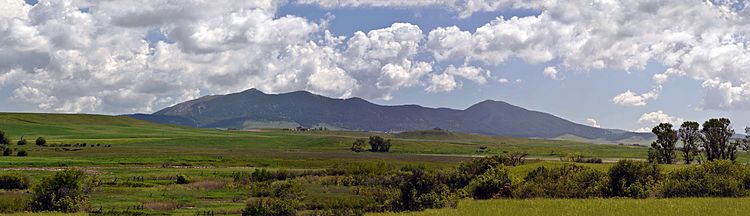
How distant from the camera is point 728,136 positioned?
286 feet

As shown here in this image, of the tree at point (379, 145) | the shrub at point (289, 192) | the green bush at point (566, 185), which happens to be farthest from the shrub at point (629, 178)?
the tree at point (379, 145)

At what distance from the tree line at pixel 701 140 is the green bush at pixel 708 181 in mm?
32514

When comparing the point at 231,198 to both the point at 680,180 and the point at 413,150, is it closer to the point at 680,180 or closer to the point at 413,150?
the point at 680,180

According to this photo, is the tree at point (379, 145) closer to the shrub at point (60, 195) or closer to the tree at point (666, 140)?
the tree at point (666, 140)

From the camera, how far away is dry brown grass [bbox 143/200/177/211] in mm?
44822

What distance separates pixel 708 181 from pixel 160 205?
41.8 metres

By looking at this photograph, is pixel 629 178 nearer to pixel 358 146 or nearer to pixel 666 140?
pixel 666 140

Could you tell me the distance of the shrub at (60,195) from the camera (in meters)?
42.0

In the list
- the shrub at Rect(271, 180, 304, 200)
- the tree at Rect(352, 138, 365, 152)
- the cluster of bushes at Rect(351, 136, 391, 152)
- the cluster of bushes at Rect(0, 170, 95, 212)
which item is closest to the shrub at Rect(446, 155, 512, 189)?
the shrub at Rect(271, 180, 304, 200)

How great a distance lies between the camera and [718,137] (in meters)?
87.1

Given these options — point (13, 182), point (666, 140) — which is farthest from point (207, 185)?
point (666, 140)

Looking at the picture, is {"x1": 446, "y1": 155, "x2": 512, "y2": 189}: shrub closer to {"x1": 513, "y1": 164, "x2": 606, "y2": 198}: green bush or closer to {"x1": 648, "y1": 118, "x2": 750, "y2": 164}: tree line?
{"x1": 513, "y1": 164, "x2": 606, "y2": 198}: green bush

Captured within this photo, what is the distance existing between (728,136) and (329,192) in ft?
196

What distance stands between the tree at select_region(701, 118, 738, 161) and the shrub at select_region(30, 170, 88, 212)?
77745mm
